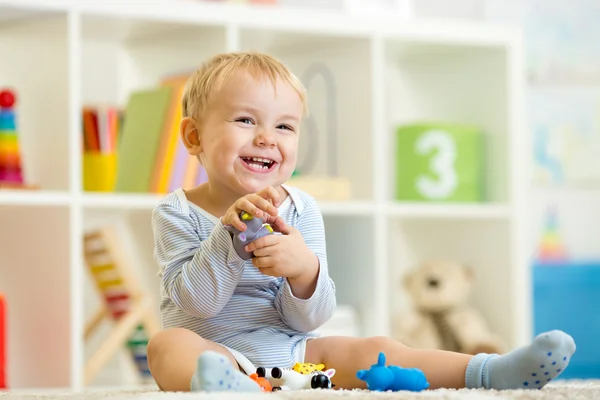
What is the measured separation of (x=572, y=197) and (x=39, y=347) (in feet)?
6.75

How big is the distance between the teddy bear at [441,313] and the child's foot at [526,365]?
1.32 m

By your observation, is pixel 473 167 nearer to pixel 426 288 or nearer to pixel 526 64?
pixel 426 288

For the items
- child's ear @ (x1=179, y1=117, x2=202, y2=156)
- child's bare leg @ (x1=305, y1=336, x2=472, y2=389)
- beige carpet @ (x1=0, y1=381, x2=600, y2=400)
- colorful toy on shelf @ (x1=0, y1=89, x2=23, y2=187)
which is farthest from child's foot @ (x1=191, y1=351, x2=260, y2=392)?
colorful toy on shelf @ (x1=0, y1=89, x2=23, y2=187)

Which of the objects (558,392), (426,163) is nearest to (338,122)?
(426,163)

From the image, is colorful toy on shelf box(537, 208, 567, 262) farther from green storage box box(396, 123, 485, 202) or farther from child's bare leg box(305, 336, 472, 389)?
child's bare leg box(305, 336, 472, 389)

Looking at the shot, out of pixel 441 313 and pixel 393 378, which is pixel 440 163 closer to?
pixel 441 313

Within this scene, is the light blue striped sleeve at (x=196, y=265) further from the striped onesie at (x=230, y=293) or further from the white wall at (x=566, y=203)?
the white wall at (x=566, y=203)

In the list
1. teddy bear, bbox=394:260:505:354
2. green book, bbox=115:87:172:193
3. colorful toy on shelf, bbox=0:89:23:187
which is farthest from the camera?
teddy bear, bbox=394:260:505:354

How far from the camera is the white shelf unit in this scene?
→ 2.12 m

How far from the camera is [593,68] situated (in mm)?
3457

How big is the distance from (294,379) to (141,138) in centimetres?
120

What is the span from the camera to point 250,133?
125 centimetres

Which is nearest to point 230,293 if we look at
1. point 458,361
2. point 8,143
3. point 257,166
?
point 257,166

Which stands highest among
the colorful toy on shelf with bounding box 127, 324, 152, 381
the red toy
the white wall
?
the white wall
